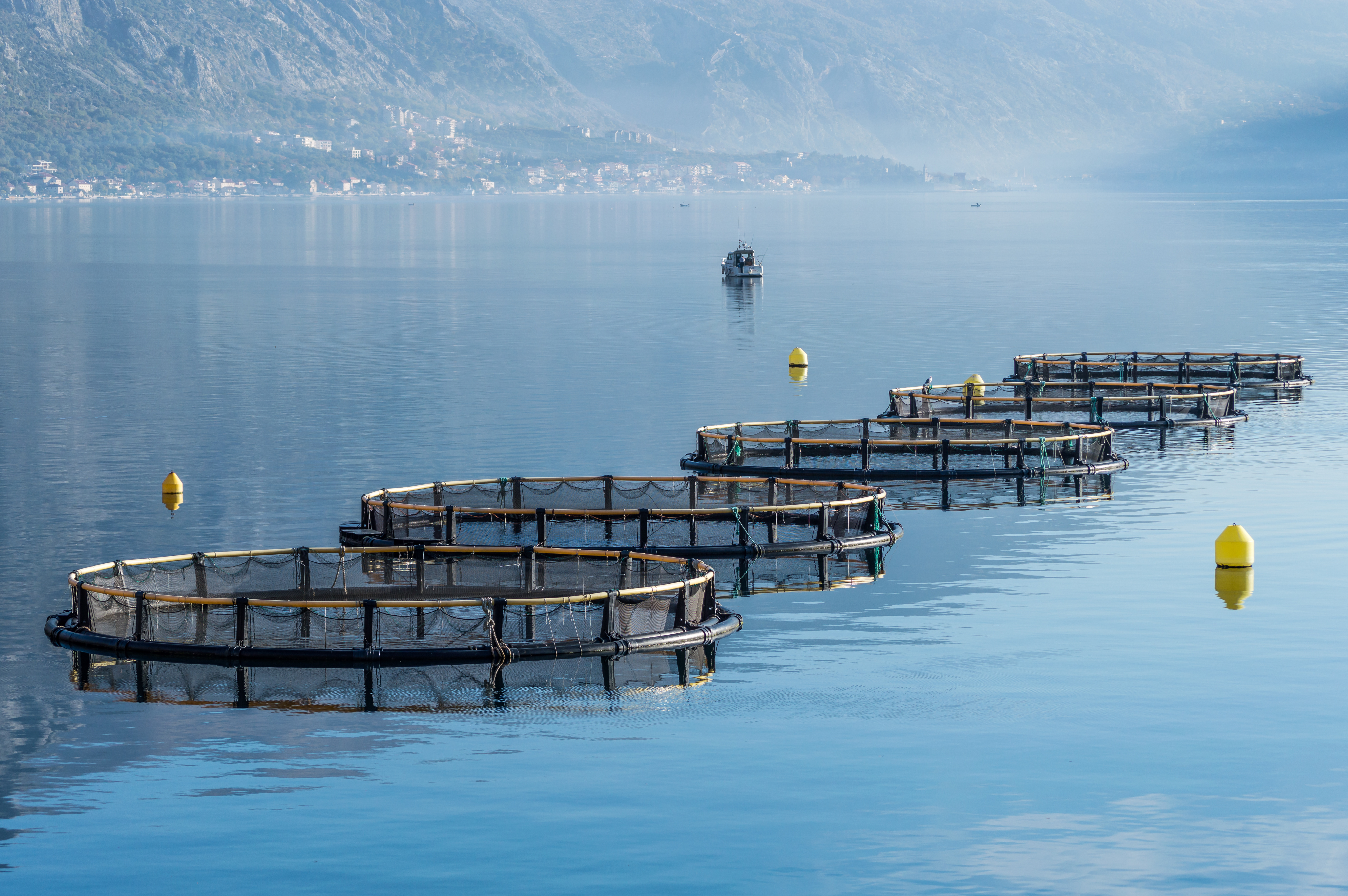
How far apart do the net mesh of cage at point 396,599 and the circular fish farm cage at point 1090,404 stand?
123 feet

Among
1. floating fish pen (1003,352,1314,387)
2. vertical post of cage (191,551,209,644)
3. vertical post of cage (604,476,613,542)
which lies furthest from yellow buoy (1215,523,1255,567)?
floating fish pen (1003,352,1314,387)

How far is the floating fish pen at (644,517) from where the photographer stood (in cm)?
5319

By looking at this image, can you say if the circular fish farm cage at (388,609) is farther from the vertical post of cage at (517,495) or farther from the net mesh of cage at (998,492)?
the net mesh of cage at (998,492)

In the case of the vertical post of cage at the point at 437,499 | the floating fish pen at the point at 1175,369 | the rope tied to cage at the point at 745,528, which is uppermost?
the floating fish pen at the point at 1175,369

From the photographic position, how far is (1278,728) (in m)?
38.5

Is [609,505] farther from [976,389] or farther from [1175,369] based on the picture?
[1175,369]

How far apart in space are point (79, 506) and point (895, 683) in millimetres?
35865

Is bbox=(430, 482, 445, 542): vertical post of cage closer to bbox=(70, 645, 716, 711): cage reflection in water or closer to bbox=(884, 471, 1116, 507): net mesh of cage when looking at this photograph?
bbox=(70, 645, 716, 711): cage reflection in water

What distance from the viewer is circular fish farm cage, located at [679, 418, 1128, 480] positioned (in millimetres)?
67500

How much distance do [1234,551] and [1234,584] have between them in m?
1.66

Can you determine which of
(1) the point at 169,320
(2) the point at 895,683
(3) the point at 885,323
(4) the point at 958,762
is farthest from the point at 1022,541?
(1) the point at 169,320

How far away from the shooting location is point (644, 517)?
172 feet

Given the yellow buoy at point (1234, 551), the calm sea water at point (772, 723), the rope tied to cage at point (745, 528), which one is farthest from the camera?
the yellow buoy at point (1234, 551)

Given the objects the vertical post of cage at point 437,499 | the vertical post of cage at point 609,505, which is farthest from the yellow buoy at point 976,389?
the vertical post of cage at point 437,499
